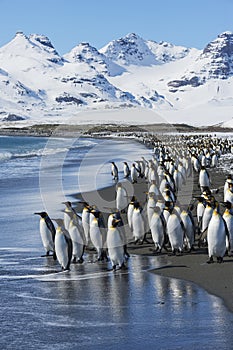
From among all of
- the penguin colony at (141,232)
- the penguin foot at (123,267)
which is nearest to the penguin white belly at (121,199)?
the penguin colony at (141,232)

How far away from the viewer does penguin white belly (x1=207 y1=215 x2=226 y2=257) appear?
7.43m

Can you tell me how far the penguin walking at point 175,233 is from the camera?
7961 millimetres

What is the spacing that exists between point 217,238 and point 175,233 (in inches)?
28.3

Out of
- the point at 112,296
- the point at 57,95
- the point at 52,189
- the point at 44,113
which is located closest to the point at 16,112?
the point at 44,113

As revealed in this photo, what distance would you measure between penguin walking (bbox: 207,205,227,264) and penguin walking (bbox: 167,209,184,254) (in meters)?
0.54

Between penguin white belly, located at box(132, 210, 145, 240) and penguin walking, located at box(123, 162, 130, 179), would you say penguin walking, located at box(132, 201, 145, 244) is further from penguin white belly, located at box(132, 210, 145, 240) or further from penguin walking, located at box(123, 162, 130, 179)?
penguin walking, located at box(123, 162, 130, 179)

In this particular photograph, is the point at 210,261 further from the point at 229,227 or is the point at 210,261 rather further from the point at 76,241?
the point at 76,241

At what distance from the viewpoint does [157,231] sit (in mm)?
8211

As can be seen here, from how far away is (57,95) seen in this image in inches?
7712

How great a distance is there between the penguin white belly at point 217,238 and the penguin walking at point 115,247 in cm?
112

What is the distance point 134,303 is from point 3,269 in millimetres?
2258

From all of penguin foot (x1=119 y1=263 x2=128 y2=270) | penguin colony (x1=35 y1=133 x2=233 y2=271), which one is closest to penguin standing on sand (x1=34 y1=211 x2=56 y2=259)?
penguin colony (x1=35 y1=133 x2=233 y2=271)

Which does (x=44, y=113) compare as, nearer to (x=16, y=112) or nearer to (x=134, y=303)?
(x=16, y=112)

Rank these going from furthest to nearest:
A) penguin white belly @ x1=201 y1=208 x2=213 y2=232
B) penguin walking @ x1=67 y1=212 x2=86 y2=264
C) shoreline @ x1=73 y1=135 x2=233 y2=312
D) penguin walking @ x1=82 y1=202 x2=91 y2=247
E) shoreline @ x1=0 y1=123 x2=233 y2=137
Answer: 1. shoreline @ x1=0 y1=123 x2=233 y2=137
2. penguin walking @ x1=82 y1=202 x2=91 y2=247
3. penguin white belly @ x1=201 y1=208 x2=213 y2=232
4. penguin walking @ x1=67 y1=212 x2=86 y2=264
5. shoreline @ x1=73 y1=135 x2=233 y2=312
